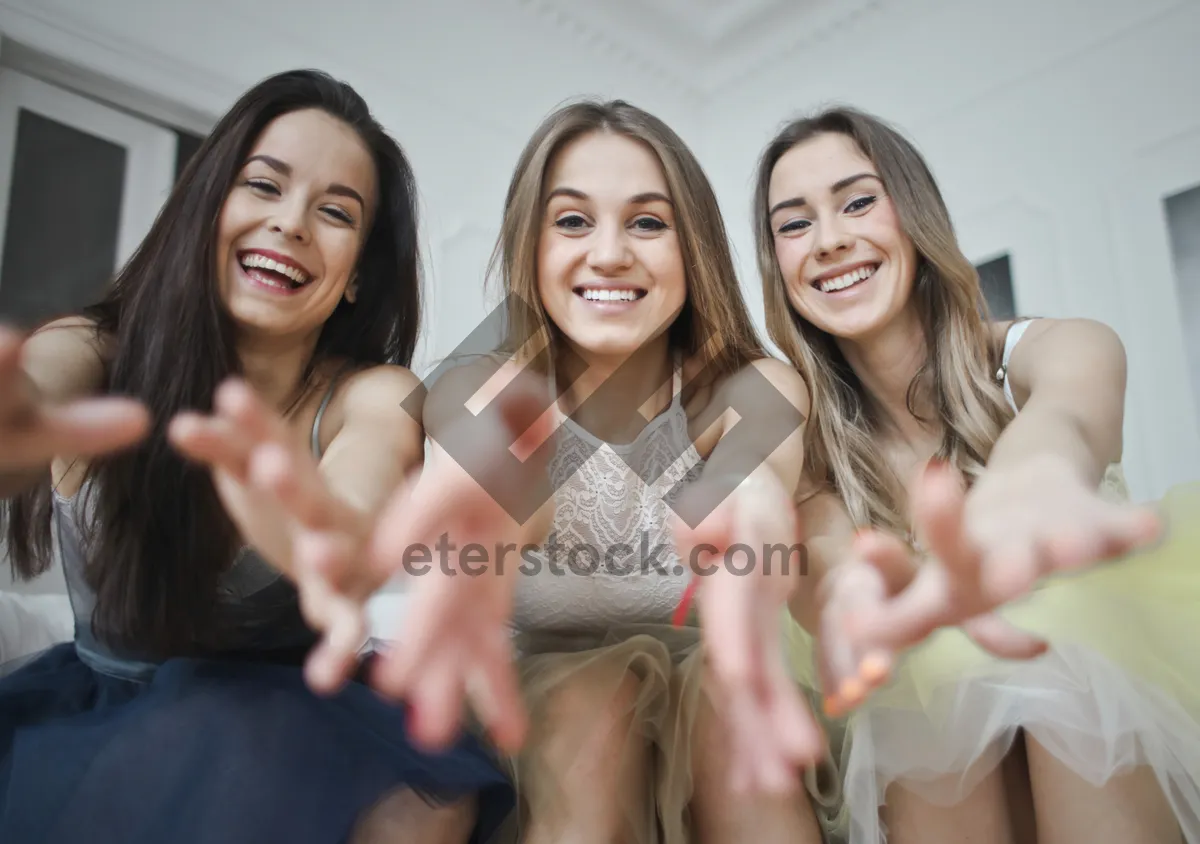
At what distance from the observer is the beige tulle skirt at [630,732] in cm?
75

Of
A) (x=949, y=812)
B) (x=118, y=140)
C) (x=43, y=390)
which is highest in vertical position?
(x=118, y=140)

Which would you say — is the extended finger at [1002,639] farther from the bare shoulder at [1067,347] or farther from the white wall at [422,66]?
the white wall at [422,66]

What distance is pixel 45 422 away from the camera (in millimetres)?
478

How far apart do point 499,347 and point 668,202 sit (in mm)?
259

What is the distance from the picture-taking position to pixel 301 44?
2.03m

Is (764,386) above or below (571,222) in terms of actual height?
below

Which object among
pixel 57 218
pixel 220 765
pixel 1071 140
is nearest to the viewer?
pixel 220 765

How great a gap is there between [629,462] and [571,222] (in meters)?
0.29

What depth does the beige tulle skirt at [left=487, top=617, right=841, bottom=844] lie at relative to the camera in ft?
2.45

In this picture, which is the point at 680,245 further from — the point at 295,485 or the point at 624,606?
the point at 295,485

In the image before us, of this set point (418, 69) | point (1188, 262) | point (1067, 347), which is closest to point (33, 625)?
point (1067, 347)

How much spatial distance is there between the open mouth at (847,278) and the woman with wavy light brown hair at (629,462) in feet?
0.52

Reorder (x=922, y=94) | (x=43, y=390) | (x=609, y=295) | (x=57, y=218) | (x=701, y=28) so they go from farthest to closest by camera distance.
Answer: (x=701, y=28)
(x=922, y=94)
(x=57, y=218)
(x=609, y=295)
(x=43, y=390)

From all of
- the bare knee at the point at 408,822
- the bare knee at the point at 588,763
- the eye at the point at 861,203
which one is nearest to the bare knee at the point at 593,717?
the bare knee at the point at 588,763
